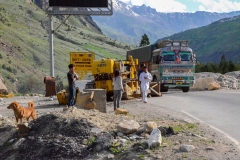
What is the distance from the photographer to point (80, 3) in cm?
3038

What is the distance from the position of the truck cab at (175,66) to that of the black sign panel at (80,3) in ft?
19.8

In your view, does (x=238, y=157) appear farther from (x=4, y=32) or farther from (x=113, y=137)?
(x=4, y=32)

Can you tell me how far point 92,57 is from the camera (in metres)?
28.4

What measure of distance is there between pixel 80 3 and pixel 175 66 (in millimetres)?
8664

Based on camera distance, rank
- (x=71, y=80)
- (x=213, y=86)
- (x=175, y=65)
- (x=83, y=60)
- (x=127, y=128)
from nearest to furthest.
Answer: (x=127, y=128) < (x=71, y=80) < (x=175, y=65) < (x=83, y=60) < (x=213, y=86)

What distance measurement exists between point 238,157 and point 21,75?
4793cm

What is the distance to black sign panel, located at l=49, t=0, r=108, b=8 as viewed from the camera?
29.8 metres

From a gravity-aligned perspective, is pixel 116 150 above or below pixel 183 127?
below

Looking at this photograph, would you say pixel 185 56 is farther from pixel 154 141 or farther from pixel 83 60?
pixel 154 141

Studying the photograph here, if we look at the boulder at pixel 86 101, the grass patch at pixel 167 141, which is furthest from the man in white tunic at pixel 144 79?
the grass patch at pixel 167 141

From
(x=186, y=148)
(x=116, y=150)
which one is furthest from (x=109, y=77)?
(x=186, y=148)

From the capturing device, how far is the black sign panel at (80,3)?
97.9ft

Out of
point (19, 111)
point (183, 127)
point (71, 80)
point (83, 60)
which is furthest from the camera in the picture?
point (83, 60)

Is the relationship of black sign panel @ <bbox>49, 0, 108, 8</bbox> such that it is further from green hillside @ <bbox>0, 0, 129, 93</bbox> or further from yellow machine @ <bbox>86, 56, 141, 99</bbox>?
green hillside @ <bbox>0, 0, 129, 93</bbox>
